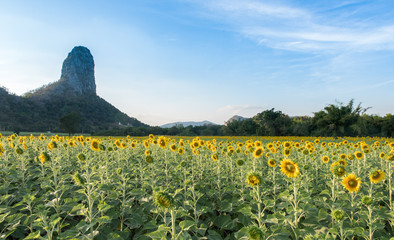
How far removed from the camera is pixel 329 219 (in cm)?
361

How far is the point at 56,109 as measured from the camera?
93.3 meters

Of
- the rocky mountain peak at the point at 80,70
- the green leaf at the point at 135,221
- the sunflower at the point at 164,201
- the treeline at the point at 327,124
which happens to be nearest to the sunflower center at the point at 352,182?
the sunflower at the point at 164,201

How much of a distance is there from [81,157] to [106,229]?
196cm

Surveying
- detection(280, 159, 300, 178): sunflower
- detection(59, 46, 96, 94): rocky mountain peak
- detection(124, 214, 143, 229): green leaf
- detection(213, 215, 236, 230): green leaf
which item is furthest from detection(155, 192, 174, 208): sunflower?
detection(59, 46, 96, 94): rocky mountain peak

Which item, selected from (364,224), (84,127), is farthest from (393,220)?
(84,127)

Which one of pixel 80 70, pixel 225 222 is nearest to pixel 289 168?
pixel 225 222

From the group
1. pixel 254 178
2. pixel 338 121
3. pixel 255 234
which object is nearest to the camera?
pixel 255 234

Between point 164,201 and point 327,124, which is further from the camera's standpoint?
point 327,124

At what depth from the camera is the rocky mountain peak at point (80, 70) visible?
142625mm

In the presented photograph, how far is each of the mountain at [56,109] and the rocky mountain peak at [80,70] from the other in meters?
0.90

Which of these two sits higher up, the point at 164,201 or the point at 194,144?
the point at 194,144

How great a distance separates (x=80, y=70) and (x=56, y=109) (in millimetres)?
72776

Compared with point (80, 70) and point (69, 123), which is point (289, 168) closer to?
point (69, 123)

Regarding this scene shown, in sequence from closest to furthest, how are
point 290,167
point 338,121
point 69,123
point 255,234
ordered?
point 255,234 < point 290,167 < point 338,121 < point 69,123
